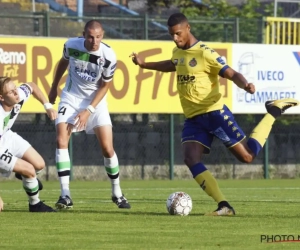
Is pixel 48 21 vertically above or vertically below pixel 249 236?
above

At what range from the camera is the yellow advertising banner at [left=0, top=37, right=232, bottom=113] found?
22.7m

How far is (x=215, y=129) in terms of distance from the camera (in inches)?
492

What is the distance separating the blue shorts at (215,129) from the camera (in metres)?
12.5

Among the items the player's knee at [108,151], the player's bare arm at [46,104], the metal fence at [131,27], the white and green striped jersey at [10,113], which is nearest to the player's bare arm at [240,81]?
the player's bare arm at [46,104]

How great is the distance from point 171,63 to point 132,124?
12143mm

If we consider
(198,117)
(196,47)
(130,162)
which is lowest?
(130,162)

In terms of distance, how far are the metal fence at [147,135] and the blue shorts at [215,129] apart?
37.6 feet

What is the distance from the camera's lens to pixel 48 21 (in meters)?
23.9

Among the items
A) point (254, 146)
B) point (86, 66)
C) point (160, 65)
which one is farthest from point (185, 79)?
point (86, 66)

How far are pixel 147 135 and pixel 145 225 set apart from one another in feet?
46.2

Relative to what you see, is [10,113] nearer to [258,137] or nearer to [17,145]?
[17,145]

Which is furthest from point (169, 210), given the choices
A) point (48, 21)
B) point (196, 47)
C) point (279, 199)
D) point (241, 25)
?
point (241, 25)

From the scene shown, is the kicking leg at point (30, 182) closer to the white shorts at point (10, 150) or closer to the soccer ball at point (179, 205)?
the white shorts at point (10, 150)

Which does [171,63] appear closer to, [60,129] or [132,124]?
[60,129]
